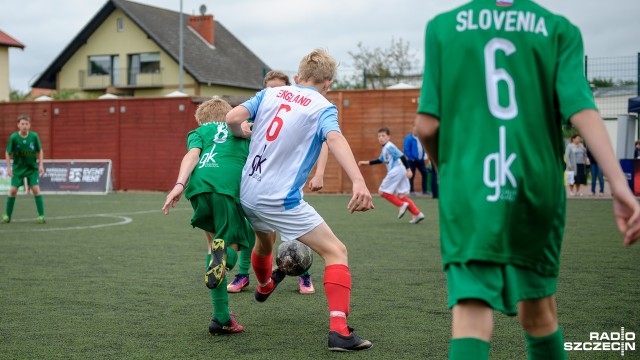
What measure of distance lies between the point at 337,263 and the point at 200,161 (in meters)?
1.30

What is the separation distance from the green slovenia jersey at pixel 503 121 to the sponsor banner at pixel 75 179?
24.9 metres

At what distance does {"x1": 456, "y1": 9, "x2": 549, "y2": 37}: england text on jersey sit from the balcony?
50.0 metres

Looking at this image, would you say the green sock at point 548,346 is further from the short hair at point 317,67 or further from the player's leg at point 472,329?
the short hair at point 317,67

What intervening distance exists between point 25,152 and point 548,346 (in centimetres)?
1374

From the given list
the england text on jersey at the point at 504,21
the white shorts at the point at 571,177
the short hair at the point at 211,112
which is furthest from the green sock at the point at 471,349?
the white shorts at the point at 571,177

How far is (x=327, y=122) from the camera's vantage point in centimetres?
492

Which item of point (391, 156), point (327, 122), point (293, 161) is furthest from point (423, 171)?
point (327, 122)

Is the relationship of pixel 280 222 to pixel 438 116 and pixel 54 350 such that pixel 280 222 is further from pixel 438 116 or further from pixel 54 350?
pixel 438 116

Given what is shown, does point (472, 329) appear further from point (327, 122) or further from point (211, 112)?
point (211, 112)

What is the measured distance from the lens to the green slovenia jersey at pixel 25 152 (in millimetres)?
14938

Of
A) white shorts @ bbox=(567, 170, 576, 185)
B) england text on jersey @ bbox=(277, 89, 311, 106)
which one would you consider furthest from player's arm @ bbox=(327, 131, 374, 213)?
white shorts @ bbox=(567, 170, 576, 185)

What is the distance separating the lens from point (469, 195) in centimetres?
274

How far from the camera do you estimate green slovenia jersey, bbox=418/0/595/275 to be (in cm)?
271

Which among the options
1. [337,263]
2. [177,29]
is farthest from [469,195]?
[177,29]
